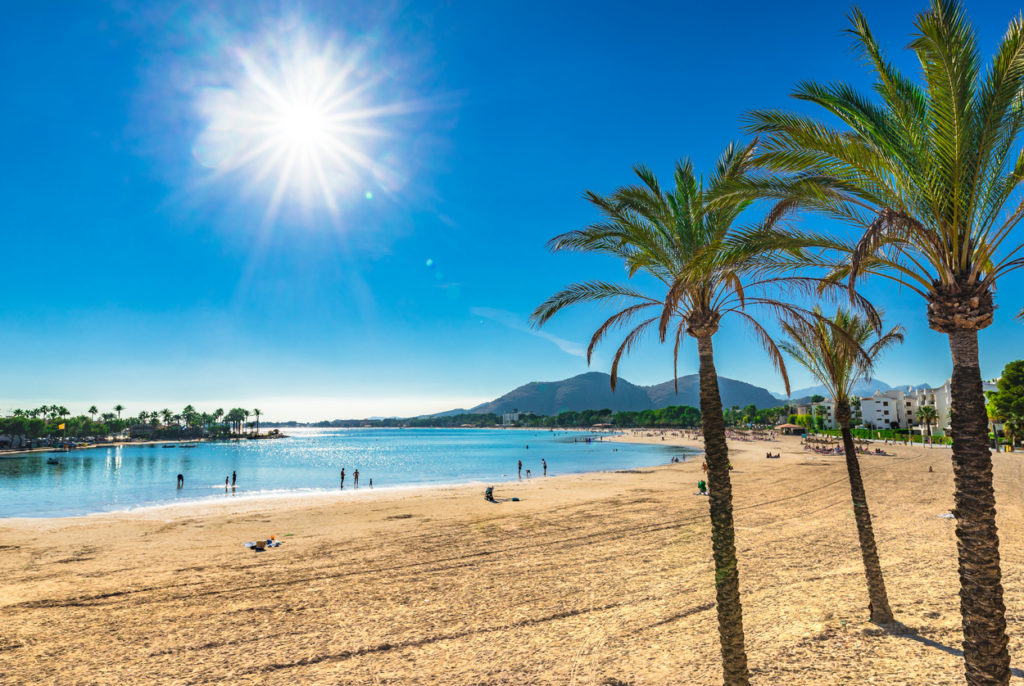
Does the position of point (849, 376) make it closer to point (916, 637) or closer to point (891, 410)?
point (916, 637)

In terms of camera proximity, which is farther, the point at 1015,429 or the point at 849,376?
the point at 1015,429

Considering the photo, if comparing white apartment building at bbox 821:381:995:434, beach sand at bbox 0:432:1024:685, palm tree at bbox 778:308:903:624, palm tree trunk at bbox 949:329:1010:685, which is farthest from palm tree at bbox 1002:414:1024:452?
white apartment building at bbox 821:381:995:434

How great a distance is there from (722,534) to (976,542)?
2637 millimetres

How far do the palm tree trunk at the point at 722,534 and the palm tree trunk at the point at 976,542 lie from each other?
230cm

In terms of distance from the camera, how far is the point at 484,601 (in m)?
11.1

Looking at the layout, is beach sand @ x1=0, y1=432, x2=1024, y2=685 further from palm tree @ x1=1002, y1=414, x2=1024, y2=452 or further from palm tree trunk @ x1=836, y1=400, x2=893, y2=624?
palm tree @ x1=1002, y1=414, x2=1024, y2=452

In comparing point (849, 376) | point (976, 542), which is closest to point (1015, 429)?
point (849, 376)

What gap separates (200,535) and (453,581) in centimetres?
1370

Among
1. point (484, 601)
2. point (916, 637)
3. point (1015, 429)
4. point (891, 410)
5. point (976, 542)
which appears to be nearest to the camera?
point (976, 542)

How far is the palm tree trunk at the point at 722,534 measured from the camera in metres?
6.41

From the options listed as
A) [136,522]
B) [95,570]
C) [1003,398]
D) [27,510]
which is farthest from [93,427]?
[1003,398]

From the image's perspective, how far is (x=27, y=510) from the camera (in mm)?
30109

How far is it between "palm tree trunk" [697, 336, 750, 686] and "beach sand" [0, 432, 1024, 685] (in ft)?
4.99

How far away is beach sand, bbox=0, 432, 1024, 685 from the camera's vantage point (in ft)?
26.6
